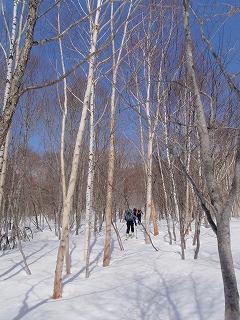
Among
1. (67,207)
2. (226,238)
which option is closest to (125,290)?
(67,207)

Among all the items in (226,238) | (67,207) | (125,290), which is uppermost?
(67,207)

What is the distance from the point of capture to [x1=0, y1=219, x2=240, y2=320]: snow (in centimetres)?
385

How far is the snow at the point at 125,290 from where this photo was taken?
385 cm

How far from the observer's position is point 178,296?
4258 mm

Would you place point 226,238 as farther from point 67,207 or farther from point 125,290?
point 67,207

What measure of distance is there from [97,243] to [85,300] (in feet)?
21.8

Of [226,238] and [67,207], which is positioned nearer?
[226,238]

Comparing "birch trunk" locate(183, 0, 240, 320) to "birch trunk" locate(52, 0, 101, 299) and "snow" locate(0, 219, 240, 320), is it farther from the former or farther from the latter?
"birch trunk" locate(52, 0, 101, 299)

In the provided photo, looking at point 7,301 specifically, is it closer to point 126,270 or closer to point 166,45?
point 126,270

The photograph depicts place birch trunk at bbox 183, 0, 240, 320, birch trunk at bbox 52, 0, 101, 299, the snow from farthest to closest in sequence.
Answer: birch trunk at bbox 52, 0, 101, 299, the snow, birch trunk at bbox 183, 0, 240, 320

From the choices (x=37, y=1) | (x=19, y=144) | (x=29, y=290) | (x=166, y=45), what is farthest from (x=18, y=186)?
(x=37, y=1)

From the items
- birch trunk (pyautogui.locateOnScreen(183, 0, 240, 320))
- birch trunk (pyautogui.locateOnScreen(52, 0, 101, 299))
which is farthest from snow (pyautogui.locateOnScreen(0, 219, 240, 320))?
birch trunk (pyautogui.locateOnScreen(183, 0, 240, 320))

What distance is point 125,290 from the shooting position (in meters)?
4.90

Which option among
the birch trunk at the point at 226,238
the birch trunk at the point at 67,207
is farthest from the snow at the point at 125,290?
the birch trunk at the point at 226,238
